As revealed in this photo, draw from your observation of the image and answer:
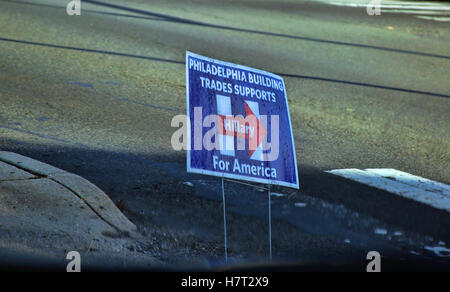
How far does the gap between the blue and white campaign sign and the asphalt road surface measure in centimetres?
67

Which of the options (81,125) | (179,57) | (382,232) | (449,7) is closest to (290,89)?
(179,57)

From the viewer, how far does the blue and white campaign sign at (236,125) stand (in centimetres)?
395

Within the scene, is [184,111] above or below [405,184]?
above

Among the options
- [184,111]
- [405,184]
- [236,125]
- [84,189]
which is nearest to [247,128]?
[236,125]

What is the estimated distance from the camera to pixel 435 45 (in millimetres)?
11789

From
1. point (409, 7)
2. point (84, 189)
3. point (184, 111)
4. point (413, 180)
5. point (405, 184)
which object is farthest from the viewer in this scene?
point (409, 7)

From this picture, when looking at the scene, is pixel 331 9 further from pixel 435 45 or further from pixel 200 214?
pixel 200 214

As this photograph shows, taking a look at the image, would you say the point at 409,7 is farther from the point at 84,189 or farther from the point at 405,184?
the point at 84,189

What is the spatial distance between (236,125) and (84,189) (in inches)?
51.4

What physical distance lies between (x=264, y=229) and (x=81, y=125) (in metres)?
2.50

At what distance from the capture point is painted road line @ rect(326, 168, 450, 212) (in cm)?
558

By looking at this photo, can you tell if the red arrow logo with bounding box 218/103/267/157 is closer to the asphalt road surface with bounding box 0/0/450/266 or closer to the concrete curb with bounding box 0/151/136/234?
the asphalt road surface with bounding box 0/0/450/266

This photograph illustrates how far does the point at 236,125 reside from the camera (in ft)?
13.6

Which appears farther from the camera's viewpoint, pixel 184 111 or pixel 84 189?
pixel 184 111
